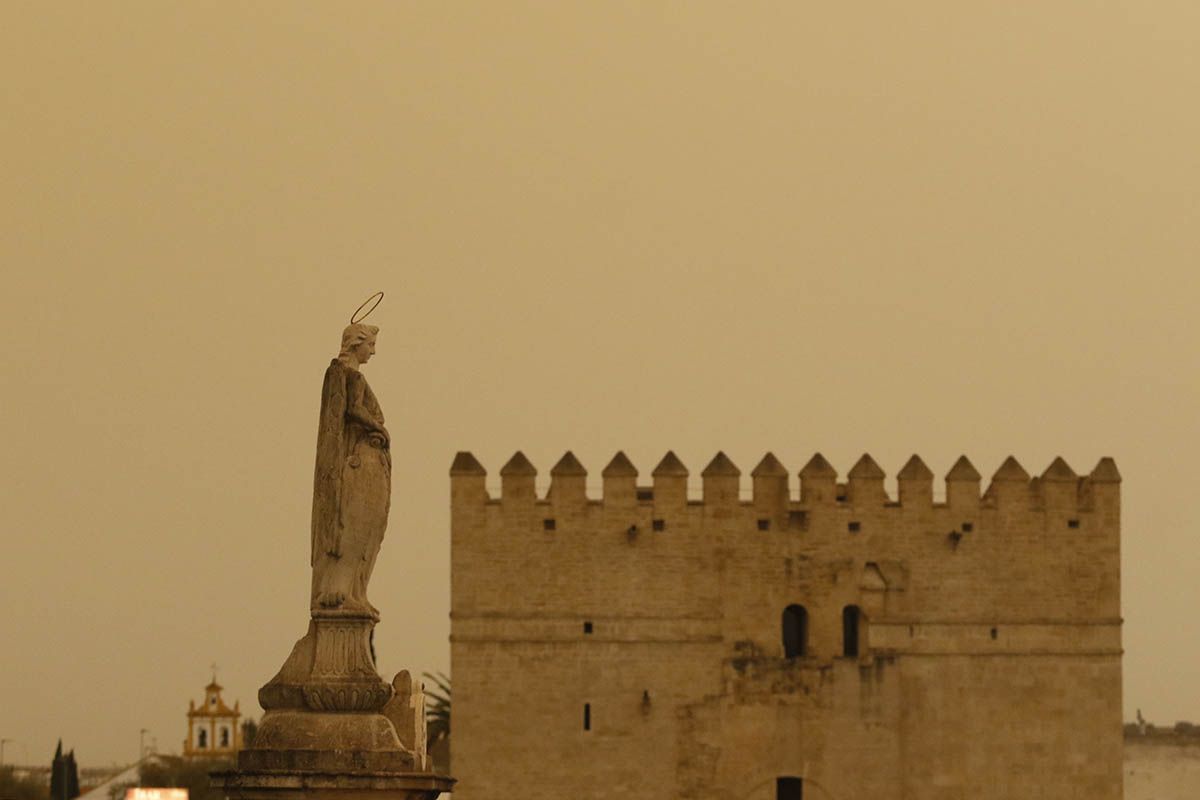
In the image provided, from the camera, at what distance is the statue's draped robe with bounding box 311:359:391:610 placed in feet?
42.1

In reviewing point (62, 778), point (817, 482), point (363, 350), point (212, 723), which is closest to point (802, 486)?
point (817, 482)

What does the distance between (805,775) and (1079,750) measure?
4176 mm

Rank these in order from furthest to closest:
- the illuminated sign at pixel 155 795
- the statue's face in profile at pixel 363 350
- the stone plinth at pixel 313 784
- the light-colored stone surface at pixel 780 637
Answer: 1. the light-colored stone surface at pixel 780 637
2. the illuminated sign at pixel 155 795
3. the statue's face in profile at pixel 363 350
4. the stone plinth at pixel 313 784

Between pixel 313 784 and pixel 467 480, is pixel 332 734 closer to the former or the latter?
pixel 313 784

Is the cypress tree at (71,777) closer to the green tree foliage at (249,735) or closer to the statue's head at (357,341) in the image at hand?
the green tree foliage at (249,735)

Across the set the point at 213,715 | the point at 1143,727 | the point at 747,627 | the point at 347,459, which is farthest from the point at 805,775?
the point at 213,715

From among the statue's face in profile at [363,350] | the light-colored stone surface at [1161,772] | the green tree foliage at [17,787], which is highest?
the statue's face in profile at [363,350]

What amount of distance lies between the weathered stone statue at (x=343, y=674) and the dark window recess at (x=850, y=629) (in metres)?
34.6

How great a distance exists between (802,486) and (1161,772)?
2049 cm

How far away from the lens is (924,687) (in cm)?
4756

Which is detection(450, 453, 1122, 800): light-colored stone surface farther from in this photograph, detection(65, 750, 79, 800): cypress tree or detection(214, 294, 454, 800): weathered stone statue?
detection(214, 294, 454, 800): weathered stone statue

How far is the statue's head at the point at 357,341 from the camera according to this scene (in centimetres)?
1320

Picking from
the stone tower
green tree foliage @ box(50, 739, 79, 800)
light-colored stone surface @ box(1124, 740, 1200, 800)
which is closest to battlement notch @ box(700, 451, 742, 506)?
light-colored stone surface @ box(1124, 740, 1200, 800)

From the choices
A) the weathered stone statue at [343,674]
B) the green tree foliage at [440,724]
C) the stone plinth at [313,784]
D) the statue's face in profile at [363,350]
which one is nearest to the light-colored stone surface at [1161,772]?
the green tree foliage at [440,724]
